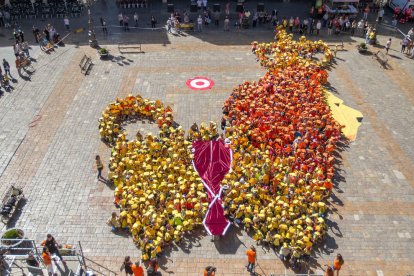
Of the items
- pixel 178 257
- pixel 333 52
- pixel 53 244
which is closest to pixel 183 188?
pixel 178 257

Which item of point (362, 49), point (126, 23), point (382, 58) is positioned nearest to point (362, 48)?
point (362, 49)

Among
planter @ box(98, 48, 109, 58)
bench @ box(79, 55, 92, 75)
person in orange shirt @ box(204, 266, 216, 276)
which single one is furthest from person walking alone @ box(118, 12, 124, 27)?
person in orange shirt @ box(204, 266, 216, 276)

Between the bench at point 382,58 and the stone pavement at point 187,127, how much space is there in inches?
29.2

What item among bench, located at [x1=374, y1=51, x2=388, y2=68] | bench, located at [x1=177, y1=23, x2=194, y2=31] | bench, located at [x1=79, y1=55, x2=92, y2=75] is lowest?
bench, located at [x1=79, y1=55, x2=92, y2=75]

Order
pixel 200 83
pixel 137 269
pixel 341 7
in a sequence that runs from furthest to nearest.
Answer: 1. pixel 341 7
2. pixel 200 83
3. pixel 137 269

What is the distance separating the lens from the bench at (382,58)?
120ft

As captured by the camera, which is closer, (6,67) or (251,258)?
(251,258)

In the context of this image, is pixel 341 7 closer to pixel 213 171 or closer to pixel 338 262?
pixel 213 171

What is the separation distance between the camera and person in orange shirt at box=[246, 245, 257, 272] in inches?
740

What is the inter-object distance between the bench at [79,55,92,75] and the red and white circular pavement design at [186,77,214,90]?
854cm

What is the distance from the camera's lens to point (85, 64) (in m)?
35.5

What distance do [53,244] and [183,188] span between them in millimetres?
6658

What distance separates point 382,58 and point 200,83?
1616 cm

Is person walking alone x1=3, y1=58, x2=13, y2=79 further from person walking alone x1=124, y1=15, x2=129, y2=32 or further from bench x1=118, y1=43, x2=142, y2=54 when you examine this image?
person walking alone x1=124, y1=15, x2=129, y2=32
